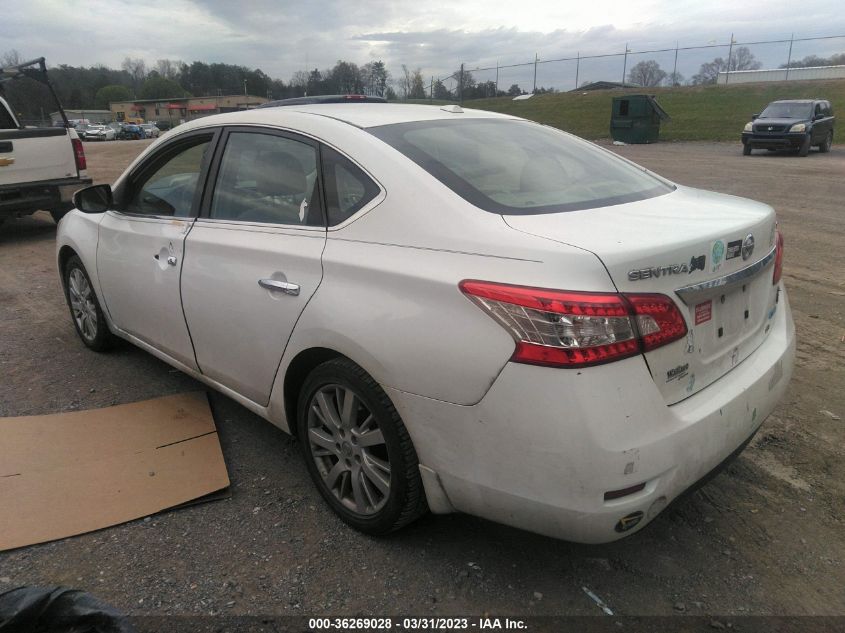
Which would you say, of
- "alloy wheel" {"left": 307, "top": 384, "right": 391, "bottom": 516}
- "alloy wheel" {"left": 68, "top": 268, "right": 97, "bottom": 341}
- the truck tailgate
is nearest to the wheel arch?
"alloy wheel" {"left": 307, "top": 384, "right": 391, "bottom": 516}

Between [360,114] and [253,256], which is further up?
[360,114]

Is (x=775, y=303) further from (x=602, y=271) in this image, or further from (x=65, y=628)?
(x=65, y=628)

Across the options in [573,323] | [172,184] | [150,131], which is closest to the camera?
[573,323]

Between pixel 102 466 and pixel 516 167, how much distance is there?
94.9 inches

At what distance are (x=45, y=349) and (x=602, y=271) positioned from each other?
14.6 feet

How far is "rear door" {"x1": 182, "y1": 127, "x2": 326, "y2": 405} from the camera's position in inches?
106

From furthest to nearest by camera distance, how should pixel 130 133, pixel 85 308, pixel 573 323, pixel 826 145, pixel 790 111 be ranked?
1. pixel 130 133
2. pixel 826 145
3. pixel 790 111
4. pixel 85 308
5. pixel 573 323

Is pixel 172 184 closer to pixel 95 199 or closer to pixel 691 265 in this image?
pixel 95 199

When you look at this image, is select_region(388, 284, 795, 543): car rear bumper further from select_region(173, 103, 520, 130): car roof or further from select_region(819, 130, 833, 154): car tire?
select_region(819, 130, 833, 154): car tire

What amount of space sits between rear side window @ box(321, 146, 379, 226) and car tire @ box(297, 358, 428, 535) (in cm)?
60

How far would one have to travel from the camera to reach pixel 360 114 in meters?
2.99

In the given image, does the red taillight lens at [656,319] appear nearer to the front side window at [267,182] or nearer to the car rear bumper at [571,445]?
the car rear bumper at [571,445]

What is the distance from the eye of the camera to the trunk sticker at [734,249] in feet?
7.38

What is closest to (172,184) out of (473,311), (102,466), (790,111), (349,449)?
(102,466)
